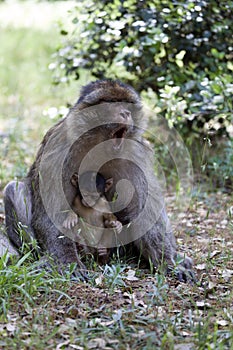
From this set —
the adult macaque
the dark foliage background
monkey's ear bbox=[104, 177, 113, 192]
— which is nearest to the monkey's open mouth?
the adult macaque

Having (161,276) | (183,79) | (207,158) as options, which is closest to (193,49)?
(183,79)

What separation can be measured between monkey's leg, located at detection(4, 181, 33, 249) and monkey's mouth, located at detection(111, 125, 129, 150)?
2.93 feet

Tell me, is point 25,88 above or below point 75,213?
below

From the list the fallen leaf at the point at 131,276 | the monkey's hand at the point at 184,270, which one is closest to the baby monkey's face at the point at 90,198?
the fallen leaf at the point at 131,276

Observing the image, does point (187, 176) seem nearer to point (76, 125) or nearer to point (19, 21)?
point (76, 125)

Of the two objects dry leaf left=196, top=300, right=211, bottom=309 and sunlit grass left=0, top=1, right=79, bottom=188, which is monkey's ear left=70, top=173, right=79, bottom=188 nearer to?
dry leaf left=196, top=300, right=211, bottom=309

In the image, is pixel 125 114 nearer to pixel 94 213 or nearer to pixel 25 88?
pixel 94 213

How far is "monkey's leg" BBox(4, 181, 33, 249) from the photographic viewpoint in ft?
16.7

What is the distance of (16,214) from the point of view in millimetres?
5156

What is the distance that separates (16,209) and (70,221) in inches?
27.4

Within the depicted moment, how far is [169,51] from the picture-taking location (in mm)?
6770

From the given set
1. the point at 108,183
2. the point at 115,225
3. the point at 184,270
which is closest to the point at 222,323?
the point at 184,270

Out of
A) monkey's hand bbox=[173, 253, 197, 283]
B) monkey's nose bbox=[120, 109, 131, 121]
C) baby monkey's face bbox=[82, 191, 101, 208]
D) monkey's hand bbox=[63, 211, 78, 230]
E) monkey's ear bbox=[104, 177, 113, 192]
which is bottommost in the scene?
monkey's hand bbox=[173, 253, 197, 283]

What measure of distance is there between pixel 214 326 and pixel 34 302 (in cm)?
112
